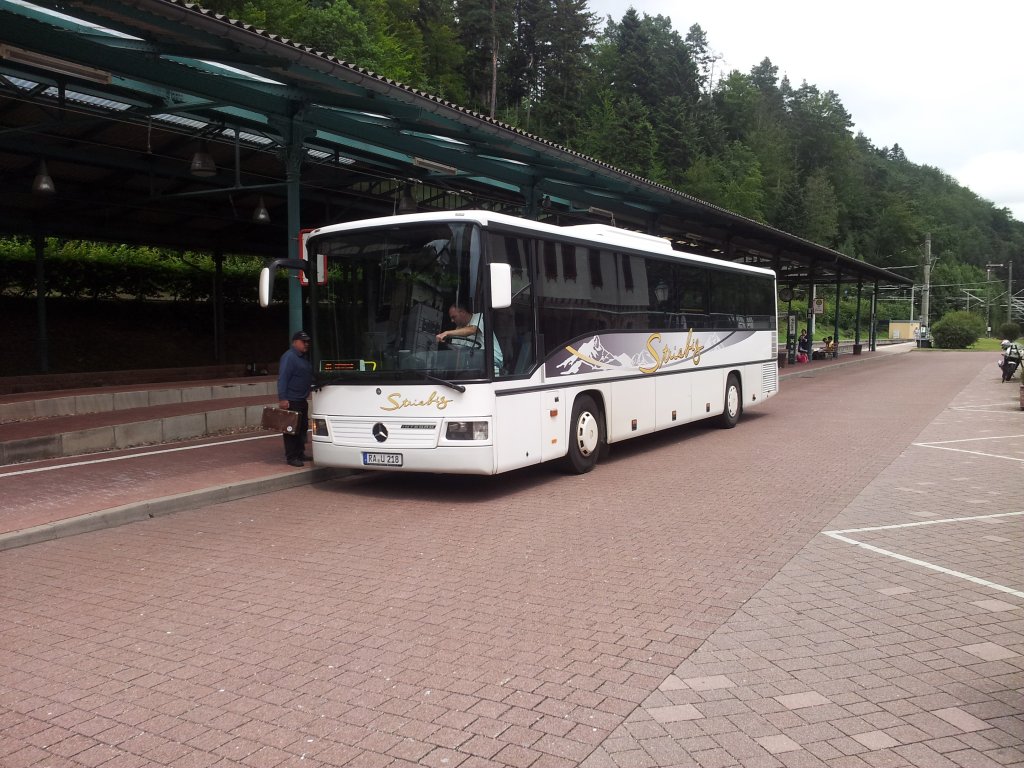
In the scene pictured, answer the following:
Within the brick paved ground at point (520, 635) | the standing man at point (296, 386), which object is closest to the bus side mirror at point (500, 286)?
the brick paved ground at point (520, 635)

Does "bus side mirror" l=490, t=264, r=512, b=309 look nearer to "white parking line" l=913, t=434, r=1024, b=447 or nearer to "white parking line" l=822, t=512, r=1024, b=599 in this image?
"white parking line" l=822, t=512, r=1024, b=599

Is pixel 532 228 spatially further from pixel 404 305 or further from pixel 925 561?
pixel 925 561

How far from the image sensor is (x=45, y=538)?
736cm

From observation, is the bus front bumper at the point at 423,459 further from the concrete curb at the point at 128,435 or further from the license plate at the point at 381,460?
the concrete curb at the point at 128,435

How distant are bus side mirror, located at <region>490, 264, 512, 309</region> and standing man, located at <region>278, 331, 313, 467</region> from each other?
9.93 ft

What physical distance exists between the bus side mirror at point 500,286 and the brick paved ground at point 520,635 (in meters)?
2.15

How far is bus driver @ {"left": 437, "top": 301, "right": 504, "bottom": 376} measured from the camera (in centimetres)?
886

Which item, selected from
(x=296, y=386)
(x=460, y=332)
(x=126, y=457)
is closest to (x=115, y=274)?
(x=126, y=457)

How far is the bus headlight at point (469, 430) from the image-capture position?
884 cm

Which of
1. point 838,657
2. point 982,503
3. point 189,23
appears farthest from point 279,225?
point 838,657

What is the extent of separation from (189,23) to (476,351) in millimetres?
4539

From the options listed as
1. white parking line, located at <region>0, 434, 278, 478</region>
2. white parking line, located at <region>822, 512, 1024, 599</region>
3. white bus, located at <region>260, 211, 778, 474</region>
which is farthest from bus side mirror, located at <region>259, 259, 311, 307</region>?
white parking line, located at <region>822, 512, 1024, 599</region>

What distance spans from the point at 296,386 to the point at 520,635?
6631 mm

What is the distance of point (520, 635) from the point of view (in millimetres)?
4906
